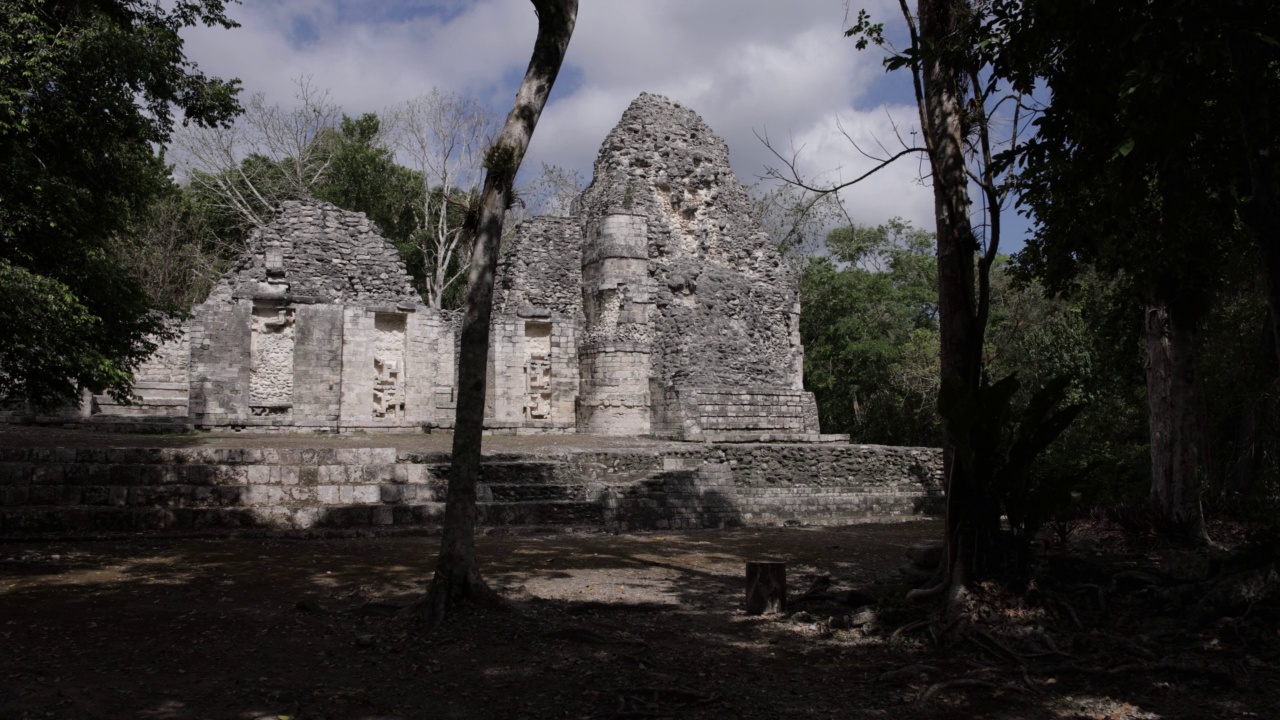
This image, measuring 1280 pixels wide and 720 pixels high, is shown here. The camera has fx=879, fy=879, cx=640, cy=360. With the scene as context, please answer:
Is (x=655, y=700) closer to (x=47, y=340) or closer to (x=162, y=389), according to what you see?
(x=47, y=340)

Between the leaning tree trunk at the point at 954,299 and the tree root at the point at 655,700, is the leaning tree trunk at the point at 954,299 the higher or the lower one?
the higher one

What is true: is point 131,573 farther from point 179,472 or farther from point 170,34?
point 170,34

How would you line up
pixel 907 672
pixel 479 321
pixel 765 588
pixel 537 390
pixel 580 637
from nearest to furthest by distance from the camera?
pixel 907 672
pixel 580 637
pixel 479 321
pixel 765 588
pixel 537 390

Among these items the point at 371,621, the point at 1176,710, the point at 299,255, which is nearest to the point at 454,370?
the point at 299,255

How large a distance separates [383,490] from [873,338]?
22.2 metres

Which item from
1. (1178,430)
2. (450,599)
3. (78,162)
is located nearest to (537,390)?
(78,162)

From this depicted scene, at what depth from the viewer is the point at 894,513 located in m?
15.5

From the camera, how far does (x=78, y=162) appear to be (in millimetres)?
8508

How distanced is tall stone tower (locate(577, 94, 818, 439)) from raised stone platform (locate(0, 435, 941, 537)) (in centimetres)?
303

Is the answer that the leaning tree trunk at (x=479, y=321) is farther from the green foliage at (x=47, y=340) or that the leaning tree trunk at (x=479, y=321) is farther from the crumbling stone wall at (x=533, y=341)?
the crumbling stone wall at (x=533, y=341)

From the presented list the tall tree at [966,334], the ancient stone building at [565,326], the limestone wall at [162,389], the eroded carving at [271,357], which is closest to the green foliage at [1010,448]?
the tall tree at [966,334]

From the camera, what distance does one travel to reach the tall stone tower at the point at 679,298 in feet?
61.3

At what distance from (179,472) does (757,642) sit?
24.9 ft

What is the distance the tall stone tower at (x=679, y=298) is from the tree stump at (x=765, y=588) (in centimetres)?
1094
